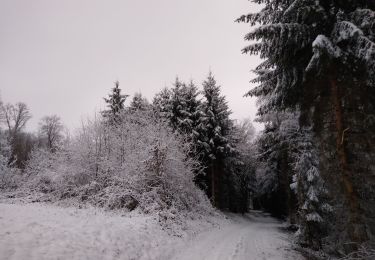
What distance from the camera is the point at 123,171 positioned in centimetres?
2016

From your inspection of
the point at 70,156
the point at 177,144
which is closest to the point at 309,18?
the point at 177,144

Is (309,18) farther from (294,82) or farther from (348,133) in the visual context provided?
(348,133)

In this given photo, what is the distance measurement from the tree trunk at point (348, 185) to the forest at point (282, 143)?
28 millimetres

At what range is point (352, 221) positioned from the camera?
8562mm

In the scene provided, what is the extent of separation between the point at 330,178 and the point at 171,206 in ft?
38.5

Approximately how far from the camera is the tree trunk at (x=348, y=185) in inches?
332

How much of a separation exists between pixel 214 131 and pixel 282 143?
31.2 feet

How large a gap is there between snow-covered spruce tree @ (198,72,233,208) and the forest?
121mm

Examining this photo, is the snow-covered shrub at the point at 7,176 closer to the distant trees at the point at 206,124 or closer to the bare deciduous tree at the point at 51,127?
the distant trees at the point at 206,124

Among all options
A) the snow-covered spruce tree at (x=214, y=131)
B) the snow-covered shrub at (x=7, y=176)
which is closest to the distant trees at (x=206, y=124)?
the snow-covered spruce tree at (x=214, y=131)

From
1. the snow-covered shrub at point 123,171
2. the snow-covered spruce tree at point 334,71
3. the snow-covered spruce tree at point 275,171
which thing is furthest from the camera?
the snow-covered spruce tree at point 275,171

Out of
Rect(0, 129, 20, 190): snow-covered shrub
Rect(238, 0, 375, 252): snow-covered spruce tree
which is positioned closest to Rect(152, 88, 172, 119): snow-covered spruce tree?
Rect(0, 129, 20, 190): snow-covered shrub

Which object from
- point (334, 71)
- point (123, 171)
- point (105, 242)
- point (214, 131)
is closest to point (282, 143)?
point (214, 131)

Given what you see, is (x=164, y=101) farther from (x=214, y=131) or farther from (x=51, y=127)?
(x=51, y=127)
